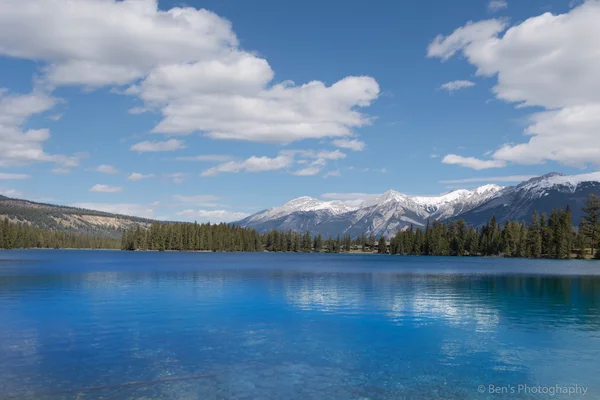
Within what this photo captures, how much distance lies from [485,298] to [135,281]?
197ft

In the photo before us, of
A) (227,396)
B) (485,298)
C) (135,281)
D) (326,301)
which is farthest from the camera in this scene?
(135,281)

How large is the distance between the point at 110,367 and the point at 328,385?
1335 cm

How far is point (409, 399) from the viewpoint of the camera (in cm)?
2403

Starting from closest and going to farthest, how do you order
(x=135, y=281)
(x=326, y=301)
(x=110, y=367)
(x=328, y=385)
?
(x=328, y=385) < (x=110, y=367) < (x=326, y=301) < (x=135, y=281)

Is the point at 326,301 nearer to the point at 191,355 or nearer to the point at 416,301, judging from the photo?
the point at 416,301

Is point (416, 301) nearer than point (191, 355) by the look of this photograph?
No

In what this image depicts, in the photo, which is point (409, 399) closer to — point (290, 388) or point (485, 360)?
point (290, 388)

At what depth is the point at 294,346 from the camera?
117 ft

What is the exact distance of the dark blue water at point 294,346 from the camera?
1015 inches

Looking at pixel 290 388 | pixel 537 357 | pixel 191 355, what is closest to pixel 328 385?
pixel 290 388

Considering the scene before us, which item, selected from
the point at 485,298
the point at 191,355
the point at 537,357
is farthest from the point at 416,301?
the point at 191,355

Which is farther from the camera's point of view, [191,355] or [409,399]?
[191,355]

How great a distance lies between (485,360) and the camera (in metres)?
32.3

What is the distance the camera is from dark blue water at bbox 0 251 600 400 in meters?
25.8
